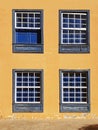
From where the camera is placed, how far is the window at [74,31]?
99.0 ft

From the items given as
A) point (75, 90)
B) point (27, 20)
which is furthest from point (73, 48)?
point (27, 20)

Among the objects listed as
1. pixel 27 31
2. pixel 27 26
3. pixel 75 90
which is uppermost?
pixel 27 26

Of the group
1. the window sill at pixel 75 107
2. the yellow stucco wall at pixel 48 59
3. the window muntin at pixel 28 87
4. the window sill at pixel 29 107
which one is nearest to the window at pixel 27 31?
the yellow stucco wall at pixel 48 59

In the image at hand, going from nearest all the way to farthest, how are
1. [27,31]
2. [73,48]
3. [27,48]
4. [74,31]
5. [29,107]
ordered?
[29,107], [27,48], [73,48], [27,31], [74,31]

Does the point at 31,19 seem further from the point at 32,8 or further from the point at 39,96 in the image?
the point at 39,96

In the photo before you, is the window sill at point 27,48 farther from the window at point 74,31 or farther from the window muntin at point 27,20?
the window at point 74,31

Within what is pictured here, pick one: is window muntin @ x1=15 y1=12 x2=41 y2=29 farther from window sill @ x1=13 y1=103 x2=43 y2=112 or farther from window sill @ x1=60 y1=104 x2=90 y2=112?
window sill @ x1=60 y1=104 x2=90 y2=112

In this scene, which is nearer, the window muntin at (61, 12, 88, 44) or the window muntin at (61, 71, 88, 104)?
the window muntin at (61, 71, 88, 104)

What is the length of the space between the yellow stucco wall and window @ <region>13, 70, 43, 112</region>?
0.28 m

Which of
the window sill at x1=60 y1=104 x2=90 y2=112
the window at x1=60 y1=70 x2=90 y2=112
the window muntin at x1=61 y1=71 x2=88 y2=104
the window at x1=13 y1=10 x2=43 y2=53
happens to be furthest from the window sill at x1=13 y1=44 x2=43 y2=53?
the window sill at x1=60 y1=104 x2=90 y2=112

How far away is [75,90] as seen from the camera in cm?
3028

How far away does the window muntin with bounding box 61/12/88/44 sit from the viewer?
30359 millimetres

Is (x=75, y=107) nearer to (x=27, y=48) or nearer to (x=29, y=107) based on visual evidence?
(x=29, y=107)

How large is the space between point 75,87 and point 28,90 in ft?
8.59
